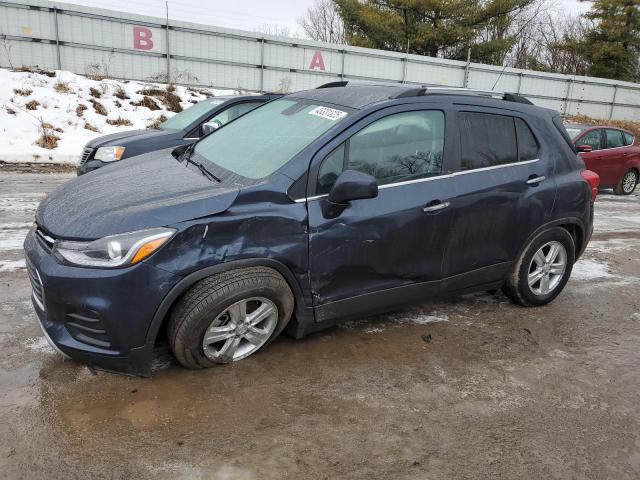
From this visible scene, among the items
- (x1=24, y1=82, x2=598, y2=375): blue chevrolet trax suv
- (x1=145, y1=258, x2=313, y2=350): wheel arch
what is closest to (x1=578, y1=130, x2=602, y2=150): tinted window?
(x1=24, y1=82, x2=598, y2=375): blue chevrolet trax suv

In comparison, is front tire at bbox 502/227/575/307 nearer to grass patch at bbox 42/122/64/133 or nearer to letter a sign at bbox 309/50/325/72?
grass patch at bbox 42/122/64/133

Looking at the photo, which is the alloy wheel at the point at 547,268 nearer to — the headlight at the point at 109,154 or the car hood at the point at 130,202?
the car hood at the point at 130,202

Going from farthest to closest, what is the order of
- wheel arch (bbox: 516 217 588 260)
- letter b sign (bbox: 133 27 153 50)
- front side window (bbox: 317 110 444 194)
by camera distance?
letter b sign (bbox: 133 27 153 50)
wheel arch (bbox: 516 217 588 260)
front side window (bbox: 317 110 444 194)

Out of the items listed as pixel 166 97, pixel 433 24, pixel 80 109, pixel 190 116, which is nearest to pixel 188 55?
pixel 166 97

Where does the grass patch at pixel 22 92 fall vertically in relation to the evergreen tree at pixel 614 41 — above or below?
below

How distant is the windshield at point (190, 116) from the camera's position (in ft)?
24.8

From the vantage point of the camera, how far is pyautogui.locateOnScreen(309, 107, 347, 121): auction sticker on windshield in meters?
3.40

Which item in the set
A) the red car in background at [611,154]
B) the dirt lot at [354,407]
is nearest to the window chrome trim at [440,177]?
the dirt lot at [354,407]

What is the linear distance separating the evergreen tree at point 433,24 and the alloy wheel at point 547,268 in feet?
84.3

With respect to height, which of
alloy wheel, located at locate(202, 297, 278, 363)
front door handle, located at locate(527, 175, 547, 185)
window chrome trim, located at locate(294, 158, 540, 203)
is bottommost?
alloy wheel, located at locate(202, 297, 278, 363)

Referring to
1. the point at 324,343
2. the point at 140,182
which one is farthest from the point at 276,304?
the point at 140,182

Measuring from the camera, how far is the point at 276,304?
3.13 m

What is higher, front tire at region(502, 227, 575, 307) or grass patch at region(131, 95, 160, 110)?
grass patch at region(131, 95, 160, 110)

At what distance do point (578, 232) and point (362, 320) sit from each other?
6.83ft
